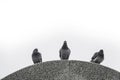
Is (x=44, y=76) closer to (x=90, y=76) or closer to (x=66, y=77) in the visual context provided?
(x=66, y=77)

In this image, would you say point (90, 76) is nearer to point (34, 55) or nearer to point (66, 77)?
point (66, 77)

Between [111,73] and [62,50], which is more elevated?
[62,50]

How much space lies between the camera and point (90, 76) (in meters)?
5.26

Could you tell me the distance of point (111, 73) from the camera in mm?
5348

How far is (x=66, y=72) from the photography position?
528cm

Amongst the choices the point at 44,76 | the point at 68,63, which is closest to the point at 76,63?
the point at 68,63

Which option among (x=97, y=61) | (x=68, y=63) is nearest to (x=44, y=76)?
(x=68, y=63)

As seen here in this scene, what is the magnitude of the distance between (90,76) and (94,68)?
185 millimetres

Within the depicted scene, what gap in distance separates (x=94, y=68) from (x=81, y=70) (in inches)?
9.5

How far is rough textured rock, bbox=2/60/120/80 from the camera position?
5248 millimetres

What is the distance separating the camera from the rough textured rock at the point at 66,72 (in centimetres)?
525

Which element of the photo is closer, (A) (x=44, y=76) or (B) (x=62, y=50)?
(A) (x=44, y=76)

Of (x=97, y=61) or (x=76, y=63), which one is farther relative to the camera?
(x=97, y=61)

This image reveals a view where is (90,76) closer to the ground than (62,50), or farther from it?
closer to the ground
